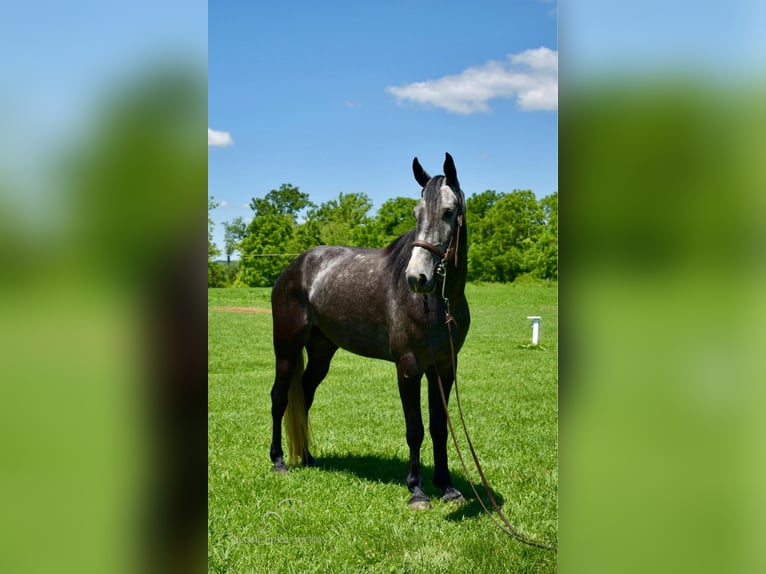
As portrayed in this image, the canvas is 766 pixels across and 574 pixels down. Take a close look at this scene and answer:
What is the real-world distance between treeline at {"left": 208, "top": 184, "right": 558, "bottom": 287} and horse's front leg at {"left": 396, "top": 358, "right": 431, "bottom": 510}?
0.95m

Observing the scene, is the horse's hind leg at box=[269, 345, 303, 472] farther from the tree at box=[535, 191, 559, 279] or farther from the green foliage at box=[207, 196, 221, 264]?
the tree at box=[535, 191, 559, 279]

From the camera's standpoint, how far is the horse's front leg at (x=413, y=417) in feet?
14.1

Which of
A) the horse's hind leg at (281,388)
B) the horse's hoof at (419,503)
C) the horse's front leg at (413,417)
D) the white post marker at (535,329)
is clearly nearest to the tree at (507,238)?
the white post marker at (535,329)

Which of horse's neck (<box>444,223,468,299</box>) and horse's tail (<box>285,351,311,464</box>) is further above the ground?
horse's neck (<box>444,223,468,299</box>)

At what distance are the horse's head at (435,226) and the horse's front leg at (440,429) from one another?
816 millimetres

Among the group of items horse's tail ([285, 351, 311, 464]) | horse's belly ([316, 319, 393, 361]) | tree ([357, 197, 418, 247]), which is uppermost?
tree ([357, 197, 418, 247])

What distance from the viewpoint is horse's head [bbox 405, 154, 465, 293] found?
3809 mm

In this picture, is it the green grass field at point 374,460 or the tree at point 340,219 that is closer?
the green grass field at point 374,460

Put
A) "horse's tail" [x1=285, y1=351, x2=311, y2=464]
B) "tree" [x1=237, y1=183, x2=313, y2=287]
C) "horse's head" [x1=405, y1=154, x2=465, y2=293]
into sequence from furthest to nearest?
"horse's tail" [x1=285, y1=351, x2=311, y2=464]
"tree" [x1=237, y1=183, x2=313, y2=287]
"horse's head" [x1=405, y1=154, x2=465, y2=293]

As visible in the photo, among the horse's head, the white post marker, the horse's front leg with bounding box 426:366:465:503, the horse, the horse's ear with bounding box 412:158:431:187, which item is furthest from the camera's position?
the white post marker

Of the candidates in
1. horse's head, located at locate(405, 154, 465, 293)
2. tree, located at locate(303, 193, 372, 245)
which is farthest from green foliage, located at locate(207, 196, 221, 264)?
horse's head, located at locate(405, 154, 465, 293)

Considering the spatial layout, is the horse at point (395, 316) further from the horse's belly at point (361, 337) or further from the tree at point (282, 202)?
the tree at point (282, 202)
